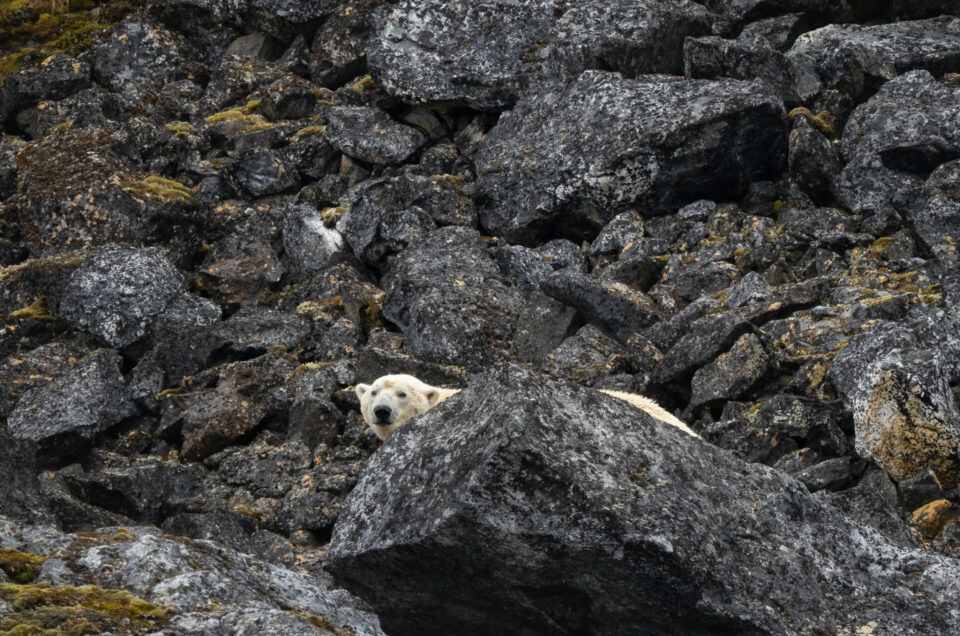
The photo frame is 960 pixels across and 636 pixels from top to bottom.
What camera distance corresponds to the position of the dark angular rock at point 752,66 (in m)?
25.0

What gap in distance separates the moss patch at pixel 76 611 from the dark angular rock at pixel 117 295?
18032mm

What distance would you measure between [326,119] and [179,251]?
559 centimetres

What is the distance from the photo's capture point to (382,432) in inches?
566

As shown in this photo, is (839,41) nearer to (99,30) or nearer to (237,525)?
(237,525)

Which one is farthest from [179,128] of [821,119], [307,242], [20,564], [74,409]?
[20,564]

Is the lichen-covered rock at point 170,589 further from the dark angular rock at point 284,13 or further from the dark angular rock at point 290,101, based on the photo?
the dark angular rock at point 284,13

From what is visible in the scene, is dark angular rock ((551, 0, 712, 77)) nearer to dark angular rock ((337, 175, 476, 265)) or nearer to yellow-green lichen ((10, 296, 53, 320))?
dark angular rock ((337, 175, 476, 265))

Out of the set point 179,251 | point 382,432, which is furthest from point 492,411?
point 179,251

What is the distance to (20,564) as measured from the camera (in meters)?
6.27

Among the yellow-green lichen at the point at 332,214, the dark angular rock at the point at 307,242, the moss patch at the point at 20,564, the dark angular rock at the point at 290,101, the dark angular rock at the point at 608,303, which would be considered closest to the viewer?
the moss patch at the point at 20,564

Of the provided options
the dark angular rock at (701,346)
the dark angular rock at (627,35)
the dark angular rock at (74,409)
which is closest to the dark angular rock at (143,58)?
the dark angular rock at (627,35)

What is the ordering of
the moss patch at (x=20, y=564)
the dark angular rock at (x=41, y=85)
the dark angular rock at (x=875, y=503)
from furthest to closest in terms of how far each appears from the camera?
the dark angular rock at (x=41, y=85) → the dark angular rock at (x=875, y=503) → the moss patch at (x=20, y=564)

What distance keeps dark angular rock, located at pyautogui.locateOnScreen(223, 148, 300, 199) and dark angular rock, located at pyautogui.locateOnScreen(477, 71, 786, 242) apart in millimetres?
6114

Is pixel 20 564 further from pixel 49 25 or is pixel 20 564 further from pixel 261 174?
pixel 49 25
